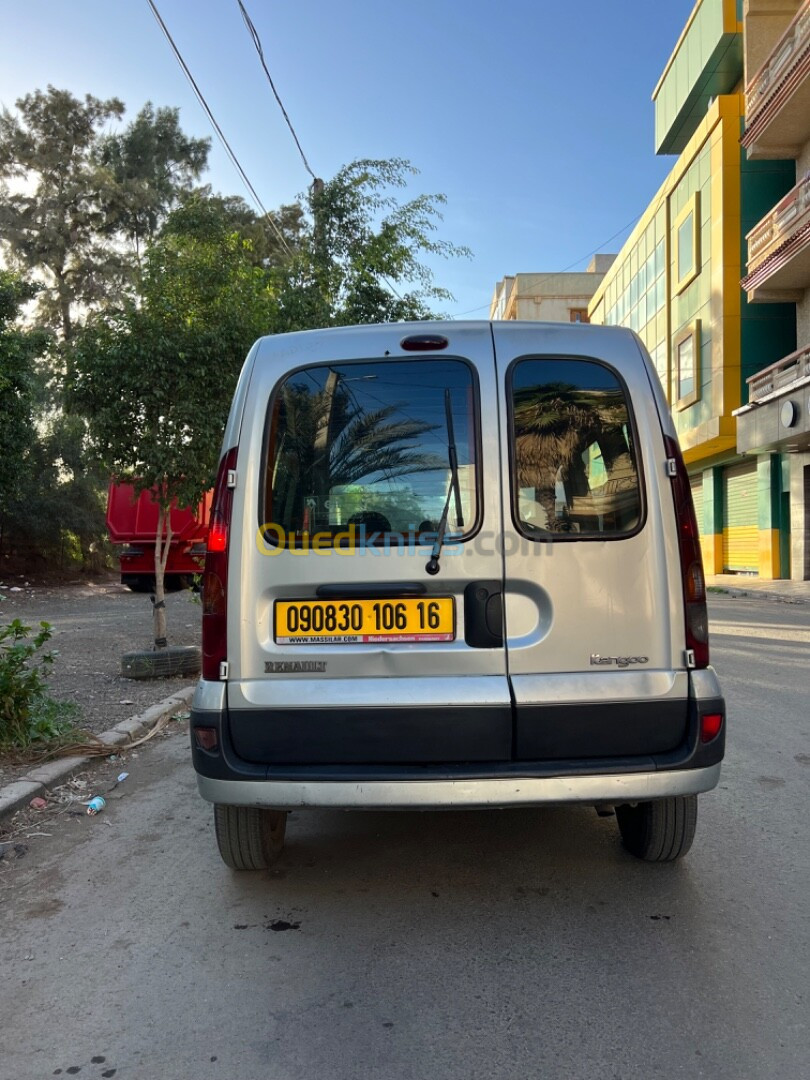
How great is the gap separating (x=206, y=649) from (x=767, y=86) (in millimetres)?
25156

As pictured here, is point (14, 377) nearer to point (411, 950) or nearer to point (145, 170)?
point (411, 950)

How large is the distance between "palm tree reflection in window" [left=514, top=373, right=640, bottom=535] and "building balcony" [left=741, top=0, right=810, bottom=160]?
71.5 ft

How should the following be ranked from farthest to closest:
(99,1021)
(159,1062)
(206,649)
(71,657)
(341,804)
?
(71,657) < (206,649) < (341,804) < (99,1021) < (159,1062)

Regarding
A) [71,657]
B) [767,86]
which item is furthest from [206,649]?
[767,86]

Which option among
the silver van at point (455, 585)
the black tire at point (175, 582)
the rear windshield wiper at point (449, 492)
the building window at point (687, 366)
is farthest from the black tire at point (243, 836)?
the building window at point (687, 366)

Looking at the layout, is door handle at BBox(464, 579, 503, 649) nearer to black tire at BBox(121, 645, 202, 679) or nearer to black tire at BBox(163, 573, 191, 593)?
black tire at BBox(121, 645, 202, 679)

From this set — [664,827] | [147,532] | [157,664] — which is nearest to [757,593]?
[147,532]

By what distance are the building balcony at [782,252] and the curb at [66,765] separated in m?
20.4

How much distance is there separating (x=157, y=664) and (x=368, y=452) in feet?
18.2

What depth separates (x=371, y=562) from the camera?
282cm

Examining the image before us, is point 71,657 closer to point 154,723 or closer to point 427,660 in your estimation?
point 154,723

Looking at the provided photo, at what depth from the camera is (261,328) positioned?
8.30m

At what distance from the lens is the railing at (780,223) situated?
2055 cm

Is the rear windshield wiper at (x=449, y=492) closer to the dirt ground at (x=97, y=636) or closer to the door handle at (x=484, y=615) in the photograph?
the door handle at (x=484, y=615)
